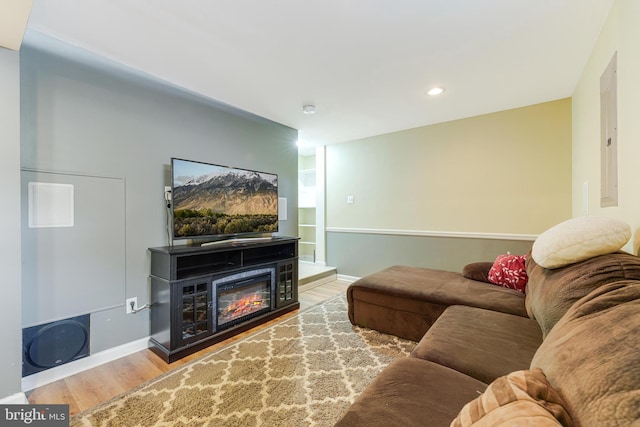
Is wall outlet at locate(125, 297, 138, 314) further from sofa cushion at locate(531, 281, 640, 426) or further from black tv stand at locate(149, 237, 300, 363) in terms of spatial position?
sofa cushion at locate(531, 281, 640, 426)

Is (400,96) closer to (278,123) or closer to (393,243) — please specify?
(278,123)

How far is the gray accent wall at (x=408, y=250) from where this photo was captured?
3.13m

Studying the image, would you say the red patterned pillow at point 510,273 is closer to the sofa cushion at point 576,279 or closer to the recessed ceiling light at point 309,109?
the sofa cushion at point 576,279

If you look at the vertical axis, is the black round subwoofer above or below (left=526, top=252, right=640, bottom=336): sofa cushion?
below

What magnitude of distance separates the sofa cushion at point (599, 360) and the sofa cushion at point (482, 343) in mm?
396

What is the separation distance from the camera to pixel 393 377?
1.05m

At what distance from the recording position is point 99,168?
2.00 metres

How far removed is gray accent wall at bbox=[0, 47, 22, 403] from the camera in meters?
1.42

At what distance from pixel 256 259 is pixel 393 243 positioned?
2.05 metres

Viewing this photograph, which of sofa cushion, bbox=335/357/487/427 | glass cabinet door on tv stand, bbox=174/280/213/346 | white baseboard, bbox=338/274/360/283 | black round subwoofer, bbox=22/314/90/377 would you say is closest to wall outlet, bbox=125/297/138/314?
black round subwoofer, bbox=22/314/90/377

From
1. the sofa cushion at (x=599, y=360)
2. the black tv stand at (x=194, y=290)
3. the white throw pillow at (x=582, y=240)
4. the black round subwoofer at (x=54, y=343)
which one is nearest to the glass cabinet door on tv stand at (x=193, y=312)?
the black tv stand at (x=194, y=290)

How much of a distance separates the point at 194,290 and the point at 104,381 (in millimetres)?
762

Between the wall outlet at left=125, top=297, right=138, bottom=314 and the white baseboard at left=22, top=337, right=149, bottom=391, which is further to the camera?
the wall outlet at left=125, top=297, right=138, bottom=314

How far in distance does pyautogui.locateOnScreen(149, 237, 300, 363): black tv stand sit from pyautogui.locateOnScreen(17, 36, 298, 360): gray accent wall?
227 millimetres
